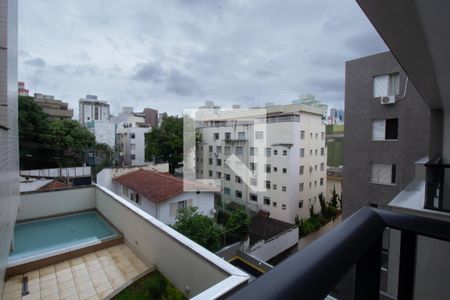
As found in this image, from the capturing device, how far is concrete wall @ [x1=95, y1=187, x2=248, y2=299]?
5.71 ft

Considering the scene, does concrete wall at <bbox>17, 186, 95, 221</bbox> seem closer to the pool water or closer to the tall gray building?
the pool water

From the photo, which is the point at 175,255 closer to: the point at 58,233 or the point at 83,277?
the point at 83,277

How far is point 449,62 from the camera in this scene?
100cm

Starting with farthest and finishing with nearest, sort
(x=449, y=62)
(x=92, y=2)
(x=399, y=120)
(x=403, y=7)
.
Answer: (x=399, y=120)
(x=92, y=2)
(x=449, y=62)
(x=403, y=7)

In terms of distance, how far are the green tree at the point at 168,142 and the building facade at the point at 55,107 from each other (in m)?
9.26

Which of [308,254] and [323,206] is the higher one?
[308,254]

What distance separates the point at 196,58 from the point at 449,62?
19.6 ft

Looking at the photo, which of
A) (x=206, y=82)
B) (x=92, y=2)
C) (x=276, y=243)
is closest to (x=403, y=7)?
(x=92, y=2)

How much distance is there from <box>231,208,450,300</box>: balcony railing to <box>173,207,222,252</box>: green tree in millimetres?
5428

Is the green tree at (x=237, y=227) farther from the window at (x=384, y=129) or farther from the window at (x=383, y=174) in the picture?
the window at (x=384, y=129)

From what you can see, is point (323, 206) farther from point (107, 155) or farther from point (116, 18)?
point (107, 155)

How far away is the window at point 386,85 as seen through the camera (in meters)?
5.29

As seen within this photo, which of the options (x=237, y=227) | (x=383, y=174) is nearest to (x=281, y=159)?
(x=237, y=227)

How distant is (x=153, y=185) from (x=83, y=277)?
207 inches
